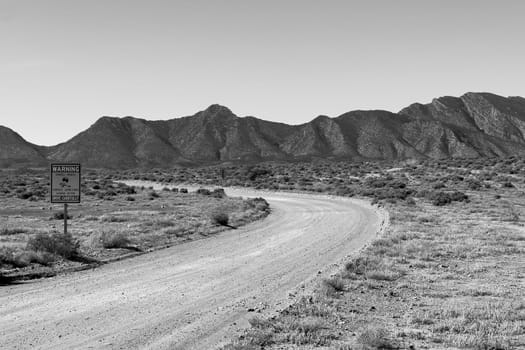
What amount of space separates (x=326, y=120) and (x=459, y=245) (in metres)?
163

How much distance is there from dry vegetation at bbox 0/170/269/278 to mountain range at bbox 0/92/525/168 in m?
111

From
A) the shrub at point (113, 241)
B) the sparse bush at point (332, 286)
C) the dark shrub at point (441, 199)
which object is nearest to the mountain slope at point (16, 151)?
the dark shrub at point (441, 199)

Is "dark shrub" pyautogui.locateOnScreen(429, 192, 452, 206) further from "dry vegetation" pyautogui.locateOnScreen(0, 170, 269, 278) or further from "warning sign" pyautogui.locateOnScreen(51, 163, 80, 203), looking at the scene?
"warning sign" pyautogui.locateOnScreen(51, 163, 80, 203)

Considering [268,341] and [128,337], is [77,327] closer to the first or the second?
[128,337]

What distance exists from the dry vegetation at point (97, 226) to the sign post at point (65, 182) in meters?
1.35

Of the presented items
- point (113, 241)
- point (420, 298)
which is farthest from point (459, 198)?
point (420, 298)

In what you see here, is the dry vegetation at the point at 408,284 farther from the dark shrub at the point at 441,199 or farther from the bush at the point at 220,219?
the dark shrub at the point at 441,199

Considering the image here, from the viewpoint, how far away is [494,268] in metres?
16.7

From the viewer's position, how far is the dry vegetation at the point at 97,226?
686 inches

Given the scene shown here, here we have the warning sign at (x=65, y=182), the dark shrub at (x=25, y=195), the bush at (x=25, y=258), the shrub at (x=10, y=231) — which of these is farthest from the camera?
the dark shrub at (x=25, y=195)

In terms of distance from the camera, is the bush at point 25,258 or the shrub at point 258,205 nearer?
the bush at point 25,258

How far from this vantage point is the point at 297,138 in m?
178

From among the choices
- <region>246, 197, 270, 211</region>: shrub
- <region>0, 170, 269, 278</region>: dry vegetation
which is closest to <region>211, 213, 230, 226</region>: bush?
<region>0, 170, 269, 278</region>: dry vegetation

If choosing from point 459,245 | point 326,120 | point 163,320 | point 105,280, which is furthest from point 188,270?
point 326,120
